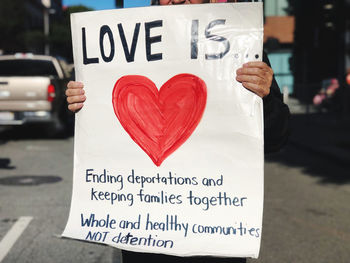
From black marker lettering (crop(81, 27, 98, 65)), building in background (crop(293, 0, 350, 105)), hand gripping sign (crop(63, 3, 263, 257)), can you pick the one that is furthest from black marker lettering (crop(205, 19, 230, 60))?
building in background (crop(293, 0, 350, 105))

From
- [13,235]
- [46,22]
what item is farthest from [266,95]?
[46,22]

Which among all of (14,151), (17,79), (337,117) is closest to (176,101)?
(14,151)

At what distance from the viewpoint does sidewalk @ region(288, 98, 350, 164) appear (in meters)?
12.2

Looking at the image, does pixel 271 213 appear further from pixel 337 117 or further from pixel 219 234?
pixel 337 117

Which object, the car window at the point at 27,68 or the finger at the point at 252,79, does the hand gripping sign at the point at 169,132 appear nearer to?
the finger at the point at 252,79

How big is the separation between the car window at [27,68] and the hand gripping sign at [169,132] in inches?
488

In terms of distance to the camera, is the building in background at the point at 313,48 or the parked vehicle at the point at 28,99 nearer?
the parked vehicle at the point at 28,99

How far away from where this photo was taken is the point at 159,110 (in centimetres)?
238

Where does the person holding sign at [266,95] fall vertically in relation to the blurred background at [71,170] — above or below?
above

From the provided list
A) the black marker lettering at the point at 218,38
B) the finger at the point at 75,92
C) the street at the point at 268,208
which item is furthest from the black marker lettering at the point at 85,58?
the street at the point at 268,208

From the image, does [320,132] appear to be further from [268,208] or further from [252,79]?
[252,79]

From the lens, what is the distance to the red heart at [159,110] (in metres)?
2.32

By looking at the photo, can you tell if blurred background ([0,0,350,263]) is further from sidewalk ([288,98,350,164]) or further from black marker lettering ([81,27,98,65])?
black marker lettering ([81,27,98,65])

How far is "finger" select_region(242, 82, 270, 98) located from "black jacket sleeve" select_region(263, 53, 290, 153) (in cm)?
5
